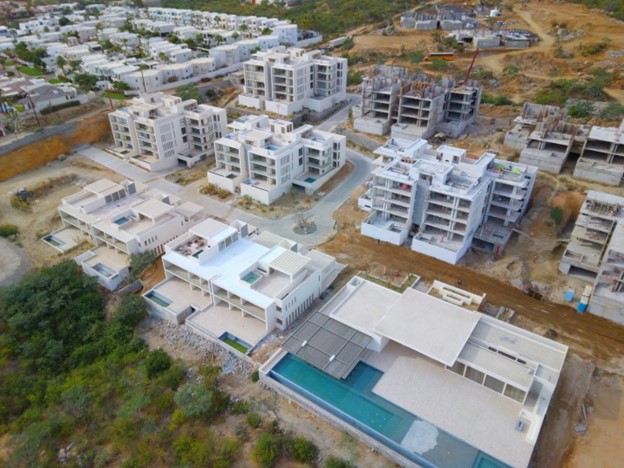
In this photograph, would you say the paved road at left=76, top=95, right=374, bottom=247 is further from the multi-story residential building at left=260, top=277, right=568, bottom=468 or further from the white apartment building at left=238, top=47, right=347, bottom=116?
the white apartment building at left=238, top=47, right=347, bottom=116

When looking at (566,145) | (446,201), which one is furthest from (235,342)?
(566,145)

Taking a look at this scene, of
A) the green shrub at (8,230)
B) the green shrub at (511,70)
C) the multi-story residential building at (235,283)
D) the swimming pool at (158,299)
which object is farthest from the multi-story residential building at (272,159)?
the green shrub at (511,70)

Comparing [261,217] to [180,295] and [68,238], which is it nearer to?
[180,295]

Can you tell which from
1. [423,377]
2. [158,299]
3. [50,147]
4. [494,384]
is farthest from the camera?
[50,147]

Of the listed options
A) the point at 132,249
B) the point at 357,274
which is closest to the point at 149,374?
the point at 132,249

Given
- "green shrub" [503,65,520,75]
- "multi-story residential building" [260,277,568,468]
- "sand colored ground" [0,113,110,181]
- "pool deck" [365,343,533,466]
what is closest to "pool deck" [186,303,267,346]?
"multi-story residential building" [260,277,568,468]
